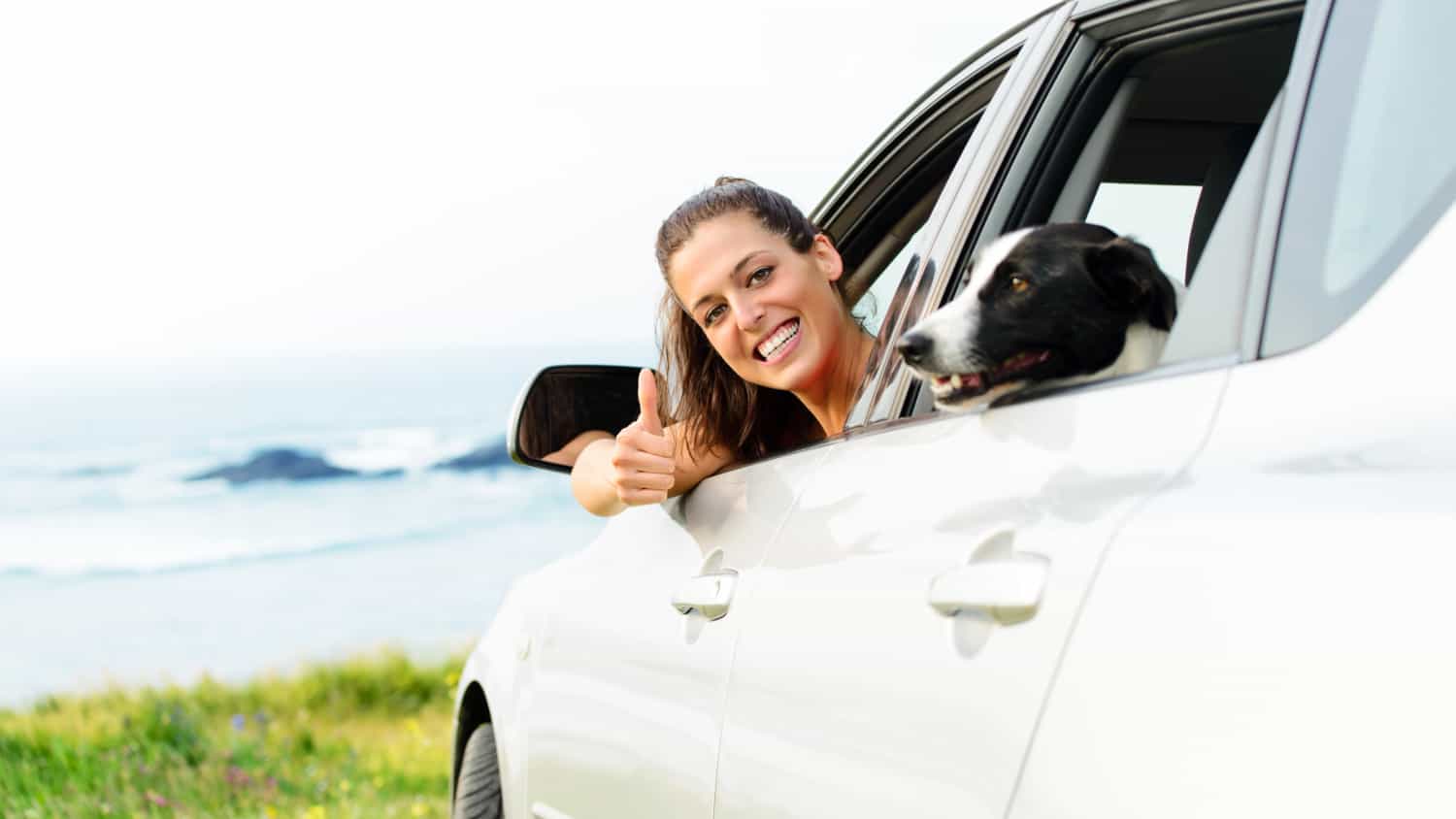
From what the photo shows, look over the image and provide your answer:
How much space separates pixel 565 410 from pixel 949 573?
75.4 inches

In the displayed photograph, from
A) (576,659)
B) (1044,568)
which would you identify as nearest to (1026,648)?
(1044,568)

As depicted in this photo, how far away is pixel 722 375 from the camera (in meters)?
3.54

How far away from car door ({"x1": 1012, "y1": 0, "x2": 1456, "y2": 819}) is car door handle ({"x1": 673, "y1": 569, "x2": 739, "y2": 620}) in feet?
3.37

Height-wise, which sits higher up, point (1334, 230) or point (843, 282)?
point (1334, 230)

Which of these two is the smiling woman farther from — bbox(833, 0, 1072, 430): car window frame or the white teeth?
bbox(833, 0, 1072, 430): car window frame

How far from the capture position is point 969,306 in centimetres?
242

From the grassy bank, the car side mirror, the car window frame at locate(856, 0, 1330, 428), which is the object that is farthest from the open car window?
the grassy bank

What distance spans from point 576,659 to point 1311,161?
1934 mm

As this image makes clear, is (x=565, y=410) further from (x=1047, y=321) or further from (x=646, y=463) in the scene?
(x=1047, y=321)

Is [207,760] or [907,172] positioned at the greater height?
[907,172]

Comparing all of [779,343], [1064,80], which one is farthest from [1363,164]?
[779,343]

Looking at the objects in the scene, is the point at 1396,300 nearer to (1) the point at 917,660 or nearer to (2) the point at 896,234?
(1) the point at 917,660

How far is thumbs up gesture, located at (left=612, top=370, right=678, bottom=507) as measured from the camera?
2.98m

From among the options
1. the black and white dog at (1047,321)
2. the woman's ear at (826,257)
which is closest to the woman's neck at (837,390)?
the woman's ear at (826,257)
